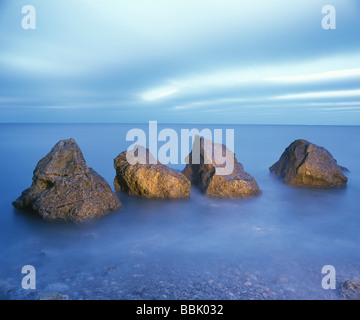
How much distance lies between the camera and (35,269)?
130 inches

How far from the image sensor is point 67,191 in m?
5.04

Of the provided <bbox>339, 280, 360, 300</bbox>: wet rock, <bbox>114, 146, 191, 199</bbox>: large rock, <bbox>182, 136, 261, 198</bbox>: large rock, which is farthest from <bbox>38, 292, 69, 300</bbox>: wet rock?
<bbox>182, 136, 261, 198</bbox>: large rock

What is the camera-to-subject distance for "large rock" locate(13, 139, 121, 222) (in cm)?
483

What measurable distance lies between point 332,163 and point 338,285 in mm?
5290

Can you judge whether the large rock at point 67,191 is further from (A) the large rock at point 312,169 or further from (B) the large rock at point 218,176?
(A) the large rock at point 312,169

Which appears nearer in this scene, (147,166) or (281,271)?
(281,271)

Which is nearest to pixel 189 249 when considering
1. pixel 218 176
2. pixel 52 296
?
pixel 52 296

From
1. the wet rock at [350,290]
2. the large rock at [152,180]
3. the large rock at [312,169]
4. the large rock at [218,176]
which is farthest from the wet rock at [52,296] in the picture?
the large rock at [312,169]

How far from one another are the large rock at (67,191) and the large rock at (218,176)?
223cm

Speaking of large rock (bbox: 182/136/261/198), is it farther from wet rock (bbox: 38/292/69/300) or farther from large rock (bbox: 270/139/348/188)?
wet rock (bbox: 38/292/69/300)

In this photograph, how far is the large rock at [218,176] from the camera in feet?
21.1

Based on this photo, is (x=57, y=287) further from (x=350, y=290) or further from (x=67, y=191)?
(x=350, y=290)
